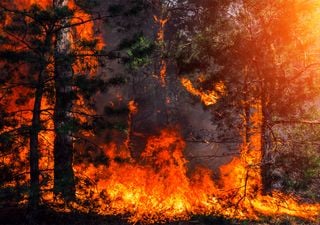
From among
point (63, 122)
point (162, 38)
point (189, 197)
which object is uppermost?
point (162, 38)

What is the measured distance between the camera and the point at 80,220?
1178 cm

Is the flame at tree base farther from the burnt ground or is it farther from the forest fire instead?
the burnt ground

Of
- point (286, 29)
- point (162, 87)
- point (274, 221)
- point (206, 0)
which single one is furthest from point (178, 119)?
point (274, 221)

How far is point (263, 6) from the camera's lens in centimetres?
1487

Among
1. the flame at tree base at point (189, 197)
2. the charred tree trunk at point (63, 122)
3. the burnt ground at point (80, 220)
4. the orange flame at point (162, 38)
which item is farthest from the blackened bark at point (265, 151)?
the orange flame at point (162, 38)

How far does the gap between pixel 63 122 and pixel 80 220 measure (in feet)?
10.1

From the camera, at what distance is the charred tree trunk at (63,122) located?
402 inches

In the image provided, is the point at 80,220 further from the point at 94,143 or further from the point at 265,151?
the point at 265,151

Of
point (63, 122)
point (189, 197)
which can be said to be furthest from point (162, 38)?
point (63, 122)

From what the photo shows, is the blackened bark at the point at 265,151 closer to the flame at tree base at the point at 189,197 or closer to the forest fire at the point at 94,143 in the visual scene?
the forest fire at the point at 94,143

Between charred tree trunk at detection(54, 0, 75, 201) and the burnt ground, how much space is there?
111 cm

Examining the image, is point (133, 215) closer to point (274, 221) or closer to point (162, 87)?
point (274, 221)

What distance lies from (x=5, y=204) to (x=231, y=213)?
749 cm

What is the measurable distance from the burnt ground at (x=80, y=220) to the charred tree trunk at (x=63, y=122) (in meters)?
1.11
